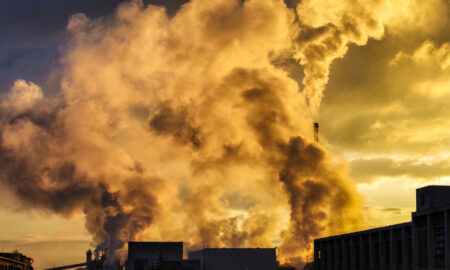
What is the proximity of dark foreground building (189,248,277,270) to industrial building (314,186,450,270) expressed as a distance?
53441mm

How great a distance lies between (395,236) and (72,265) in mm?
124387

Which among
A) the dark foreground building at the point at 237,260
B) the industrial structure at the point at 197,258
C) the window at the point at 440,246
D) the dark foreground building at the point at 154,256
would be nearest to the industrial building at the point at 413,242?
the window at the point at 440,246

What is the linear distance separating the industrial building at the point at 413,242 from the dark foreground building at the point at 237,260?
175 ft

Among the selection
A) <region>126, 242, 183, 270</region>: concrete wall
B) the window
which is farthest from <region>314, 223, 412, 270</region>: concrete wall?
<region>126, 242, 183, 270</region>: concrete wall

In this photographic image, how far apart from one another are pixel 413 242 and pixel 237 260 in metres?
72.0

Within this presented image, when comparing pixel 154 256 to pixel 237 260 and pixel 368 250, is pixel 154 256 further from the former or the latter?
pixel 368 250

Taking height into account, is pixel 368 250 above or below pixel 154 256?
below

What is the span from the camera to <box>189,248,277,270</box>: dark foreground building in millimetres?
115125

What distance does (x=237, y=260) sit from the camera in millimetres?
115438

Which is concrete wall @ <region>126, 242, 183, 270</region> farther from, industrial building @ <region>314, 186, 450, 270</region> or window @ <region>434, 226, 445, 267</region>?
window @ <region>434, 226, 445, 267</region>

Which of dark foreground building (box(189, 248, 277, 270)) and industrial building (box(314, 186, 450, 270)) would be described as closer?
industrial building (box(314, 186, 450, 270))

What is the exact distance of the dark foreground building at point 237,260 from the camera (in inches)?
4532

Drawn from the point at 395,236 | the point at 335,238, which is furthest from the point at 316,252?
the point at 395,236

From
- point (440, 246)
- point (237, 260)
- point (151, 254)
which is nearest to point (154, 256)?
point (151, 254)
